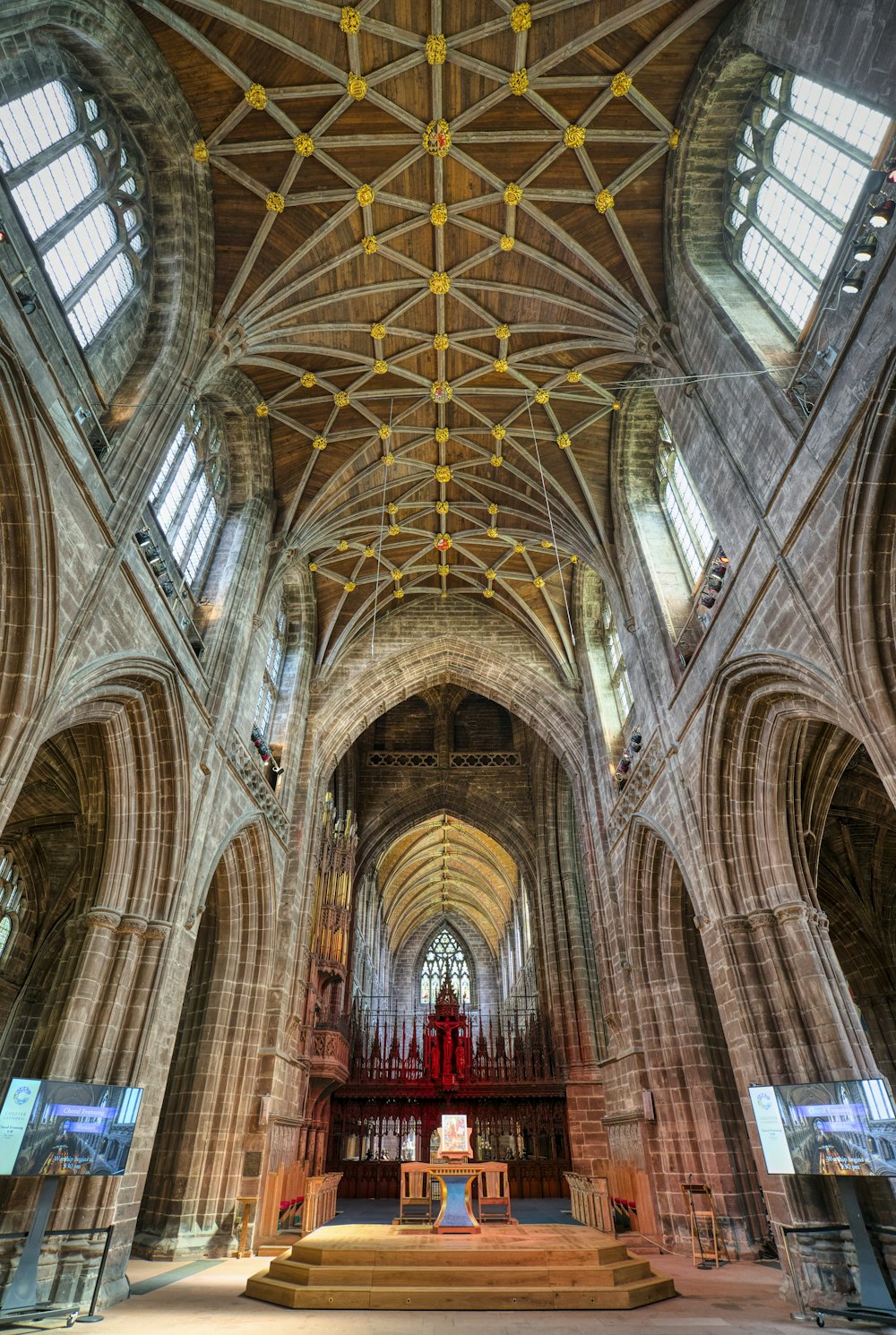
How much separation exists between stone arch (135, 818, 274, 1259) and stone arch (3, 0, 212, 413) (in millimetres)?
7943

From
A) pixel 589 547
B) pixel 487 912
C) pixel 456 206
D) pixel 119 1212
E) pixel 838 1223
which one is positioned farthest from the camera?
pixel 487 912

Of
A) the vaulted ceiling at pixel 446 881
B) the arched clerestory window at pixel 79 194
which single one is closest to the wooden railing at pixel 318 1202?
the arched clerestory window at pixel 79 194

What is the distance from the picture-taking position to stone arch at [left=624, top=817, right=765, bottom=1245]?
1132cm

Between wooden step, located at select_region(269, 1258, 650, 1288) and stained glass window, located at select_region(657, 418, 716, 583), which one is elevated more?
stained glass window, located at select_region(657, 418, 716, 583)

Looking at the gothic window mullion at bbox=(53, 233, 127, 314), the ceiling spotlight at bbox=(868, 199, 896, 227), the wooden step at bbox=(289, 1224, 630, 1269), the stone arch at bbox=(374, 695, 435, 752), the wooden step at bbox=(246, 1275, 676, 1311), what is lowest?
the wooden step at bbox=(246, 1275, 676, 1311)

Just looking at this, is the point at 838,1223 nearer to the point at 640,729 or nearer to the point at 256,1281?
the point at 256,1281

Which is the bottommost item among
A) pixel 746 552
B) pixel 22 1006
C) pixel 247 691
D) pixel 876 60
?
pixel 22 1006

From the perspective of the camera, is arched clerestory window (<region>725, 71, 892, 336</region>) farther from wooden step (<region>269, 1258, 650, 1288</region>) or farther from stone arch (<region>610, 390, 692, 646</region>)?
wooden step (<region>269, 1258, 650, 1288</region>)

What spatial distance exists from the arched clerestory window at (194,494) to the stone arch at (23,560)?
3.77 meters

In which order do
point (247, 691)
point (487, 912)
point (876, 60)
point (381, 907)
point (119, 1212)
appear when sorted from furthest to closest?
point (487, 912) → point (381, 907) → point (247, 691) → point (119, 1212) → point (876, 60)

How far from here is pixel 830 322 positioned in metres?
8.64

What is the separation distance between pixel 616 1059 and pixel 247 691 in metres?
10.9

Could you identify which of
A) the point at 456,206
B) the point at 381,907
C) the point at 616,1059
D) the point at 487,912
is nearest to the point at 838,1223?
the point at 616,1059

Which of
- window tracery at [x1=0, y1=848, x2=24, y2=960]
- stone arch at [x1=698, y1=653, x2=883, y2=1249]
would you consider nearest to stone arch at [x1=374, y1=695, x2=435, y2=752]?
A: window tracery at [x1=0, y1=848, x2=24, y2=960]
